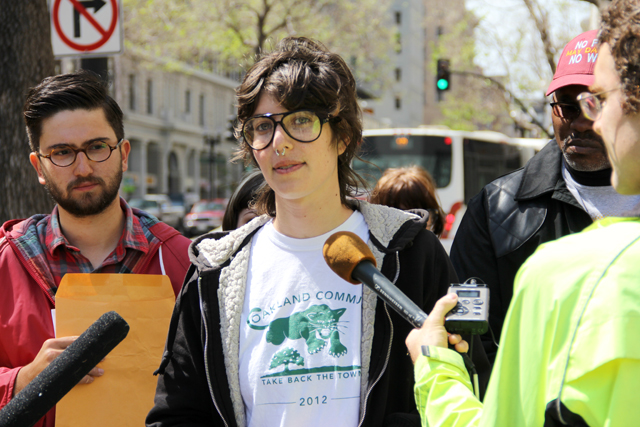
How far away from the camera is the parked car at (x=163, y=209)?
2809 cm

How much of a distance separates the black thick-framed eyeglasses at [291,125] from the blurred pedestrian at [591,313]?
1.01 m

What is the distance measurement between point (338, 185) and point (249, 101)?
0.42 metres

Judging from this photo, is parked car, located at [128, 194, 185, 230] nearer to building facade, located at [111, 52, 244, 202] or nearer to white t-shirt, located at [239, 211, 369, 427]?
building facade, located at [111, 52, 244, 202]

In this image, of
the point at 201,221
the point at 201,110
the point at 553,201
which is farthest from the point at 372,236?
the point at 201,110

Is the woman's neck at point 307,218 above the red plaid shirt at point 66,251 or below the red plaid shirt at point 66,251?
above

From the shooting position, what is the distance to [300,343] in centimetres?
197

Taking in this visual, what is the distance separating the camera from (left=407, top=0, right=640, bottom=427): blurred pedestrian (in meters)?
1.04

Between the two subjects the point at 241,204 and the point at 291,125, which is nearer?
the point at 291,125

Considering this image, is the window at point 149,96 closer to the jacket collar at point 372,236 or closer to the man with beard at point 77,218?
the man with beard at point 77,218

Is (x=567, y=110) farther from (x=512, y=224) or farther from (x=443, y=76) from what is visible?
(x=443, y=76)

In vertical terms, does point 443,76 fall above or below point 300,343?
above

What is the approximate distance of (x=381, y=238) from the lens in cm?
209

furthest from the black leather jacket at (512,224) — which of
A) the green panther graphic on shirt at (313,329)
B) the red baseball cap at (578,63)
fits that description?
the green panther graphic on shirt at (313,329)

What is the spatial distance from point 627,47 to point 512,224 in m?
1.56
